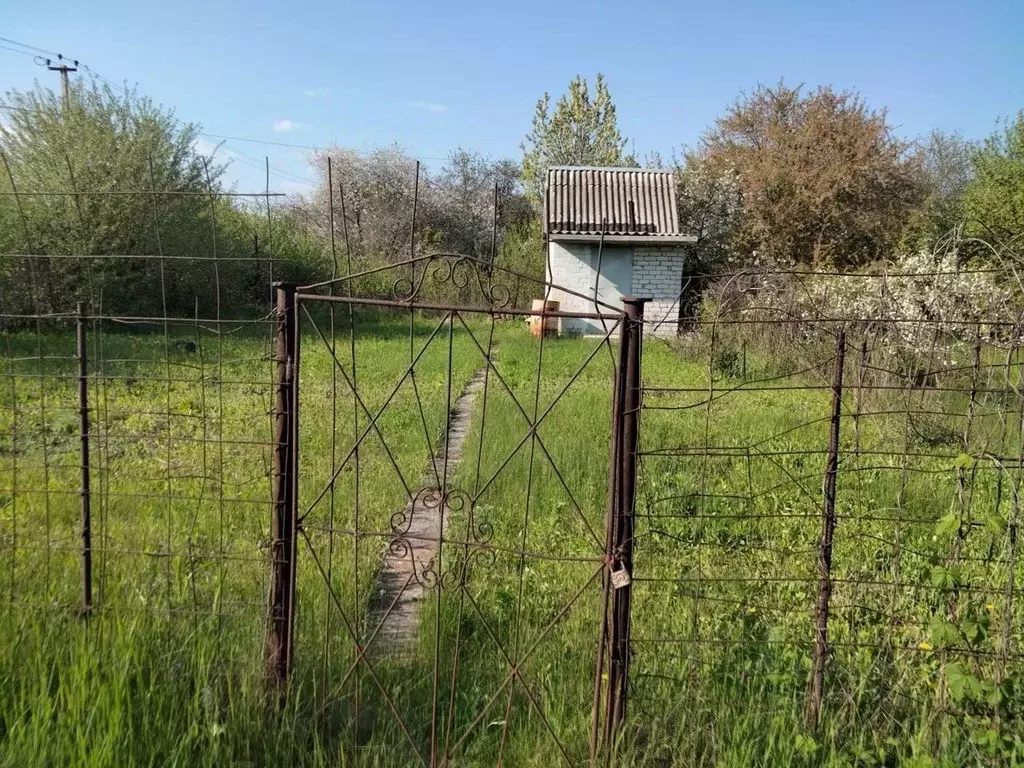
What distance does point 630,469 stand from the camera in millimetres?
2381

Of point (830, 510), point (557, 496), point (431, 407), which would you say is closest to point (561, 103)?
point (431, 407)

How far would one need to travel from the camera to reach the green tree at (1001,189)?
58.0 feet

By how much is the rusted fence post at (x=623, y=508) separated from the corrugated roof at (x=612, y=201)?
1333cm

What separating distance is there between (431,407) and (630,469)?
5811 mm

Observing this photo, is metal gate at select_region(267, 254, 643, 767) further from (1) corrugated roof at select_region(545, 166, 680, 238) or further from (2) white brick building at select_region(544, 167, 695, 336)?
(1) corrugated roof at select_region(545, 166, 680, 238)

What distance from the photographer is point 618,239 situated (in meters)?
15.6

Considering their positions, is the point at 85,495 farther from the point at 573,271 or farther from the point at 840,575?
the point at 573,271

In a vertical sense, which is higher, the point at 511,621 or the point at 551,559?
the point at 551,559

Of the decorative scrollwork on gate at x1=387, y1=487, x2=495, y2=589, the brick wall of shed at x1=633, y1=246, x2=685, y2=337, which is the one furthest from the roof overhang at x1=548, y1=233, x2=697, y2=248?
the decorative scrollwork on gate at x1=387, y1=487, x2=495, y2=589

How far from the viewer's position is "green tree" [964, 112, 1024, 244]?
17675mm

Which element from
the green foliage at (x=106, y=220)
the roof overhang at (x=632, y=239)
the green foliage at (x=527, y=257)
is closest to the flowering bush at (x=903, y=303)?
the roof overhang at (x=632, y=239)

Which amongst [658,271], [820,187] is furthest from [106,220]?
[820,187]

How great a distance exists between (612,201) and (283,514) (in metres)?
14.9

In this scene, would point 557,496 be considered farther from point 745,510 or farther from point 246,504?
point 246,504
